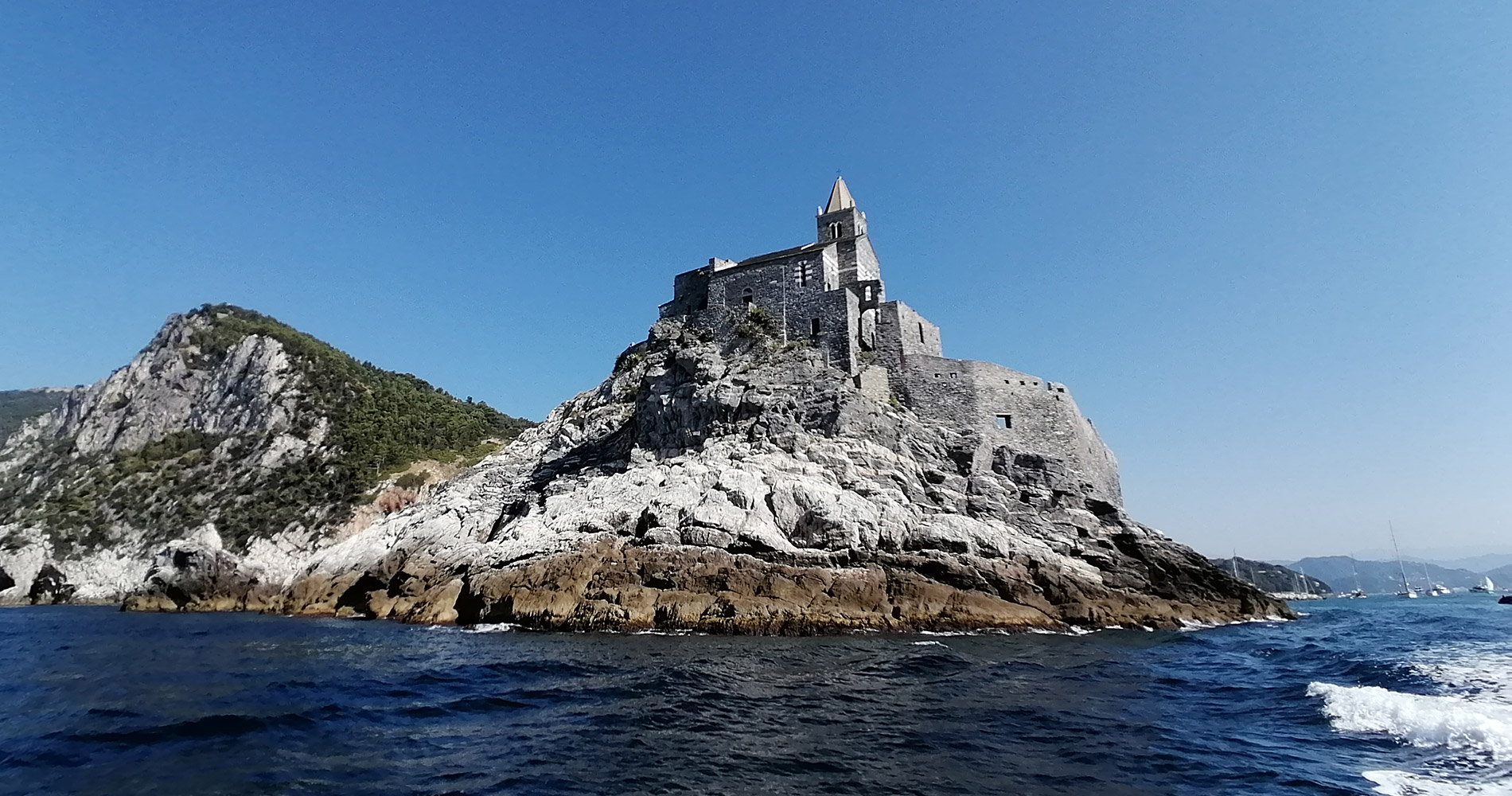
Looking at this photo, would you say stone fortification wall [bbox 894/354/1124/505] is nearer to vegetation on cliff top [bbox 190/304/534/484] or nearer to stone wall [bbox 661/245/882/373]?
stone wall [bbox 661/245/882/373]

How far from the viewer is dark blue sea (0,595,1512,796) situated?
27.6 ft

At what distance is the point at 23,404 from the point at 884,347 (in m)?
134

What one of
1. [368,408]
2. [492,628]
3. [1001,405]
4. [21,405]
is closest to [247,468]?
[368,408]

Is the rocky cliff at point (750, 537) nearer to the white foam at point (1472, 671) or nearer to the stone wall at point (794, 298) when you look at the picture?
the stone wall at point (794, 298)

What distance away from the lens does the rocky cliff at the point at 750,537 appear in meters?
24.3

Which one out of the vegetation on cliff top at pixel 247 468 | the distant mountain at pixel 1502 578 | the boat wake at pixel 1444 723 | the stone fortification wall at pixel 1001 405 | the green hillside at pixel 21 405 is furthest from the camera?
the distant mountain at pixel 1502 578

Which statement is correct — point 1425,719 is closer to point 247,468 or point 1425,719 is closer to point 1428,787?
point 1428,787

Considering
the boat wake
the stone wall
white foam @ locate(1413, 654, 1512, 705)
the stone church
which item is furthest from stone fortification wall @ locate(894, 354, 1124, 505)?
the boat wake

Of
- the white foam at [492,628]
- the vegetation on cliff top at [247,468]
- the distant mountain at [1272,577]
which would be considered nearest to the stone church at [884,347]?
the white foam at [492,628]

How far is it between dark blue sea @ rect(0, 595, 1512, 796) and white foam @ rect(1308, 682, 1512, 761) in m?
0.04

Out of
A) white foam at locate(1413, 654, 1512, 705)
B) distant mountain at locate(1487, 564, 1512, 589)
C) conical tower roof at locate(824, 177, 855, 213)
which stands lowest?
white foam at locate(1413, 654, 1512, 705)

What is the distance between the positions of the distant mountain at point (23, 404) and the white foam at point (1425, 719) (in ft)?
341

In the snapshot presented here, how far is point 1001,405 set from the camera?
3462 cm

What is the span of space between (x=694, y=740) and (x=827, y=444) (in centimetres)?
2032
